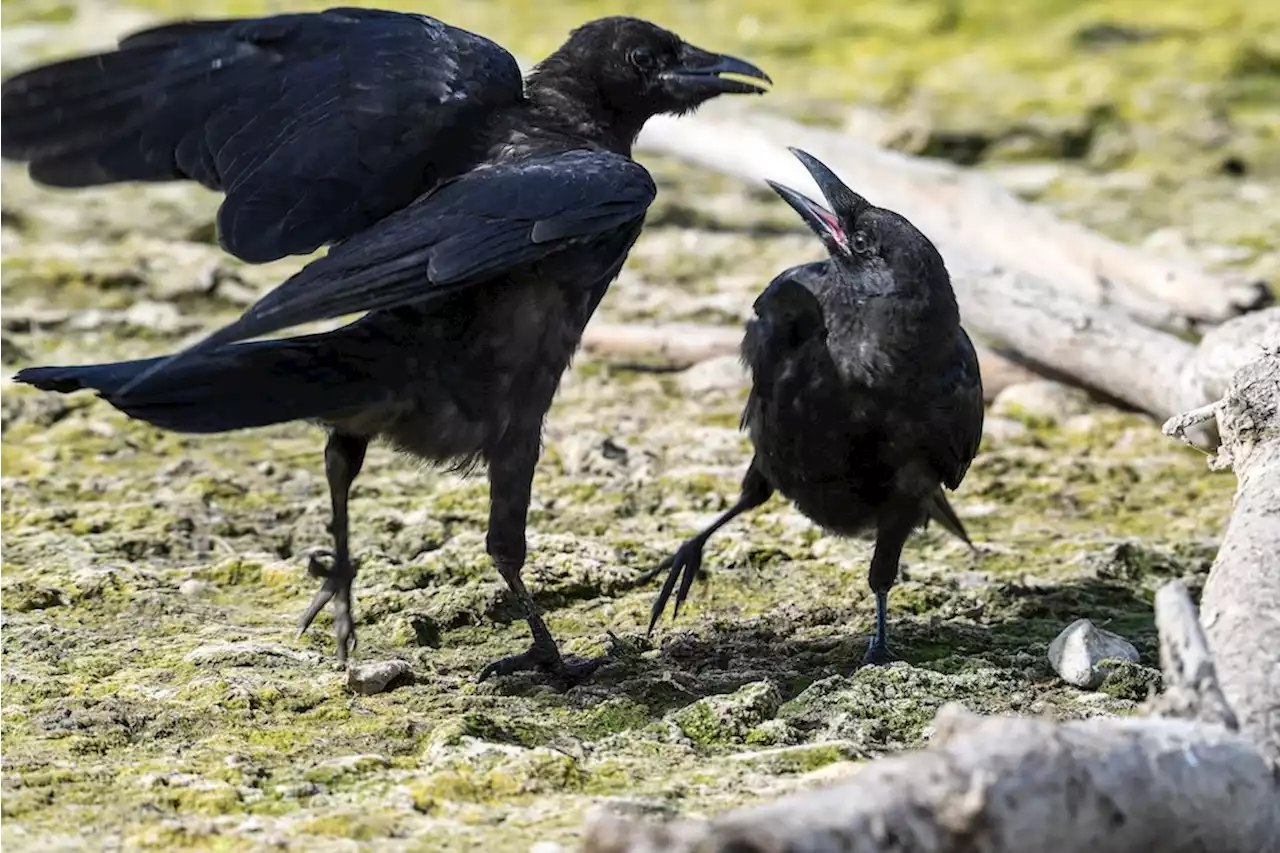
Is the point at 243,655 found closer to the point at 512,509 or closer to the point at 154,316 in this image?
the point at 512,509

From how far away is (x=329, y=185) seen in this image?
4.63 m

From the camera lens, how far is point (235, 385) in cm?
418

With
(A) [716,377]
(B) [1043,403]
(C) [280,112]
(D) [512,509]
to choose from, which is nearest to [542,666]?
(D) [512,509]

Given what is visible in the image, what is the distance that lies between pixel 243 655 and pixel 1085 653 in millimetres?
2112

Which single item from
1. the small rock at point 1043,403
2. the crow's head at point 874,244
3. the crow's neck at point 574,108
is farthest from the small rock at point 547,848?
the small rock at point 1043,403

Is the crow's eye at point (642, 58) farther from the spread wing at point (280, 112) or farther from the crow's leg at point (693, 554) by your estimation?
the crow's leg at point (693, 554)

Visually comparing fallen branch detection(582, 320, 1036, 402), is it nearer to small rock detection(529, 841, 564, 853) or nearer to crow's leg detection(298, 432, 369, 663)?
crow's leg detection(298, 432, 369, 663)

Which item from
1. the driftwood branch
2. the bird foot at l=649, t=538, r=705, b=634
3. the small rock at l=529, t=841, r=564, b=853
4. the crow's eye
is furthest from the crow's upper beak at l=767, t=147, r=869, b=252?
the small rock at l=529, t=841, r=564, b=853

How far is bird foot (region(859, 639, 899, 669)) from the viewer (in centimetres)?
457

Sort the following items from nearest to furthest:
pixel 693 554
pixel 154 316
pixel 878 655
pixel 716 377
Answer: pixel 878 655
pixel 693 554
pixel 716 377
pixel 154 316

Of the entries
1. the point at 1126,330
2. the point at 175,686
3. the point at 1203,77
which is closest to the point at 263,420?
the point at 175,686

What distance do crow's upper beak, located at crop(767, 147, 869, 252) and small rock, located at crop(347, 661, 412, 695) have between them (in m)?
1.68

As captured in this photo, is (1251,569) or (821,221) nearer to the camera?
(1251,569)

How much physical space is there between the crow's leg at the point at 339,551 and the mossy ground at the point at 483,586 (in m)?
0.10
